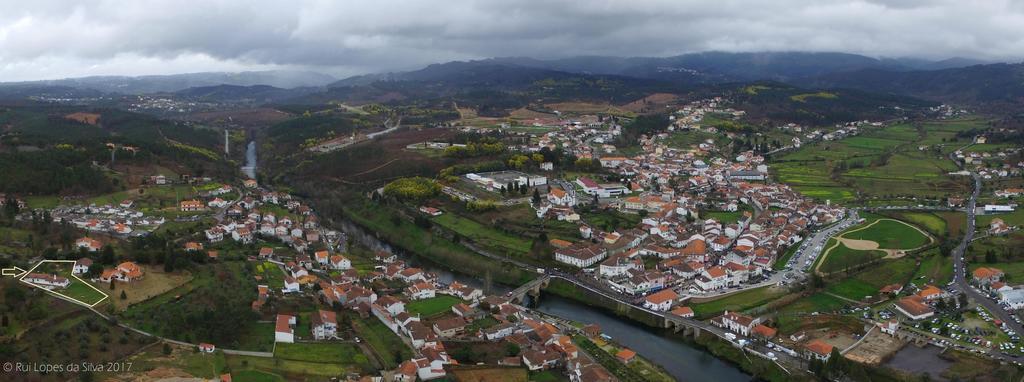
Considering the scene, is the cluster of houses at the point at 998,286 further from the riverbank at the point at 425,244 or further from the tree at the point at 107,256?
the tree at the point at 107,256

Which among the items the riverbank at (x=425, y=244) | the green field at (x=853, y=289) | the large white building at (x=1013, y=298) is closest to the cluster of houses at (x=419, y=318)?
the riverbank at (x=425, y=244)

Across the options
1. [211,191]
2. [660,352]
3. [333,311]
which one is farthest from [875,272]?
[211,191]

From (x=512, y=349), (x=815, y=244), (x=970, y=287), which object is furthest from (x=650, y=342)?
(x=815, y=244)

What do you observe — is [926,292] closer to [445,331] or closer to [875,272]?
[875,272]

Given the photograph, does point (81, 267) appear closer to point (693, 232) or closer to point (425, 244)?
point (425, 244)

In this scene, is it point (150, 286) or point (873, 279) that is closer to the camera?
point (150, 286)
